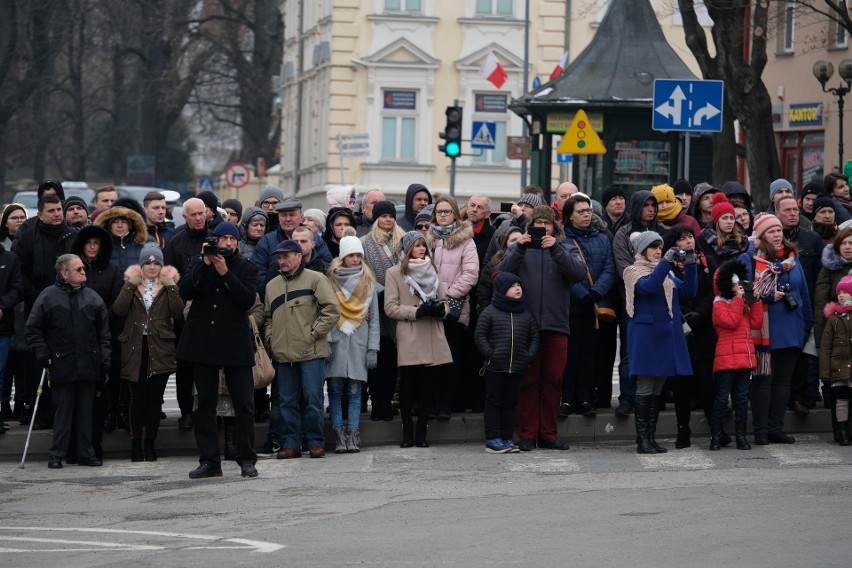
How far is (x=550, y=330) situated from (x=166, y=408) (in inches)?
204

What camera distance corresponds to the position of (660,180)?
2581cm

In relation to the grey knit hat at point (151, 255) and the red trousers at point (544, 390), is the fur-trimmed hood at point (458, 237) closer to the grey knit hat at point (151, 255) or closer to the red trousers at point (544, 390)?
the red trousers at point (544, 390)

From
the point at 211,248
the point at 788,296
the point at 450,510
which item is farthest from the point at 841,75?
the point at 450,510

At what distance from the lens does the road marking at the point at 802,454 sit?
1388 centimetres

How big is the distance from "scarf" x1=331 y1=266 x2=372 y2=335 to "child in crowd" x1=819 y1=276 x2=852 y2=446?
3.88 m

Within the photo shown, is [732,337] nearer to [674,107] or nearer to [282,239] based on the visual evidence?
[282,239]

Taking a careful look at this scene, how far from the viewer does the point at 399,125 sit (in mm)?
54781

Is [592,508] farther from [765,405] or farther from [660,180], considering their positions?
[660,180]

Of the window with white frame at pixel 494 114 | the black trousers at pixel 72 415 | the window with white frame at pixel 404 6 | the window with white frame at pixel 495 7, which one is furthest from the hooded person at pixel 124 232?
the window with white frame at pixel 495 7

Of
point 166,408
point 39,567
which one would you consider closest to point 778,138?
point 166,408

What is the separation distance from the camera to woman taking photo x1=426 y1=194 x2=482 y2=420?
49.3ft

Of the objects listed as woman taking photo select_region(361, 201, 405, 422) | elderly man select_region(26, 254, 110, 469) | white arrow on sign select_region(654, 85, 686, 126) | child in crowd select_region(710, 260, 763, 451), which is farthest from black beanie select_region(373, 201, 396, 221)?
white arrow on sign select_region(654, 85, 686, 126)

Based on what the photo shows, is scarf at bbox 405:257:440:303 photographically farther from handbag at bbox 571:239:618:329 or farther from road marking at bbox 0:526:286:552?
road marking at bbox 0:526:286:552

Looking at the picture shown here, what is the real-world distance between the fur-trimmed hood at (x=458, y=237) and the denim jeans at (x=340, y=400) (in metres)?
1.39
